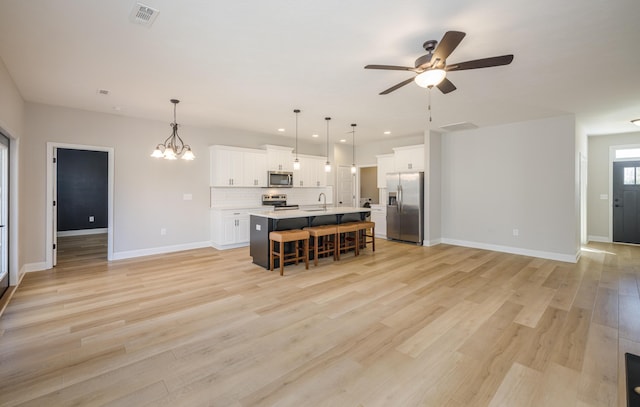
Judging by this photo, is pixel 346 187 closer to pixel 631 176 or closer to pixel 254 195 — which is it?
pixel 254 195

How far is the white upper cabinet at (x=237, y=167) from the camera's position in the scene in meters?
6.16

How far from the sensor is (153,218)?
18.4ft

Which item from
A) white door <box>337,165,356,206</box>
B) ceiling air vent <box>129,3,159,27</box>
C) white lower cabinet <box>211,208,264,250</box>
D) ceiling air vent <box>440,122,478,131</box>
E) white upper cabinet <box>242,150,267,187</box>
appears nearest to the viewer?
ceiling air vent <box>129,3,159,27</box>

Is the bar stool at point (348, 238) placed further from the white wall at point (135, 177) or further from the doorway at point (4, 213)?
the doorway at point (4, 213)

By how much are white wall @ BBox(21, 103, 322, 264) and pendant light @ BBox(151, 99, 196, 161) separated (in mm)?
142

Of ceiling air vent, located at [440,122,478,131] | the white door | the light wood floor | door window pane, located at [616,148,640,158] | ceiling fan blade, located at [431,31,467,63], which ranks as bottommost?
the light wood floor

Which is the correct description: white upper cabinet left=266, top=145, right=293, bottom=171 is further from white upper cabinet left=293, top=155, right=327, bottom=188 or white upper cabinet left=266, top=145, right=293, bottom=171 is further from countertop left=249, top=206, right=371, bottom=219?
countertop left=249, top=206, right=371, bottom=219

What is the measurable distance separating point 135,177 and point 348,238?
172 inches

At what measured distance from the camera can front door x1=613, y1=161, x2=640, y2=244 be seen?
6426 millimetres

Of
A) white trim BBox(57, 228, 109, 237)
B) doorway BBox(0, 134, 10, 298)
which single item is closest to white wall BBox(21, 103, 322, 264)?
doorway BBox(0, 134, 10, 298)

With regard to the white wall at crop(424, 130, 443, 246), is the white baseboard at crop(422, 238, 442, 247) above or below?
below

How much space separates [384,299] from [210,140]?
5039 mm

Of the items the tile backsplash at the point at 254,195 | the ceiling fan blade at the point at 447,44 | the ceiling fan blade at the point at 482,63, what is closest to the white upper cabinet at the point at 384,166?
the tile backsplash at the point at 254,195

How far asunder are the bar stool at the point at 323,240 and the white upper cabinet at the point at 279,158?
2306 millimetres
